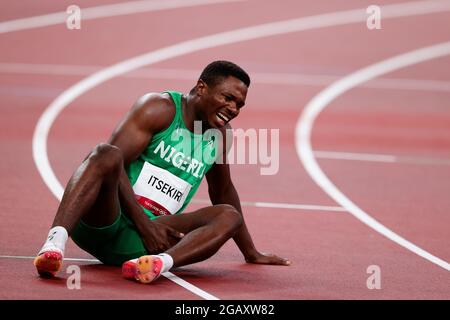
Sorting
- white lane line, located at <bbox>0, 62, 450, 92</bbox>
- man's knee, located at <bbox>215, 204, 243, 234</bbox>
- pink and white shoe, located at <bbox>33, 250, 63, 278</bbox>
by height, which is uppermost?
white lane line, located at <bbox>0, 62, 450, 92</bbox>

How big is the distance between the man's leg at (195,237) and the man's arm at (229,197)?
0.40 m

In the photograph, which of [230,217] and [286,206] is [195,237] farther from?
[286,206]

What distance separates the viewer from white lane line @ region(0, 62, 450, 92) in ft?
41.9

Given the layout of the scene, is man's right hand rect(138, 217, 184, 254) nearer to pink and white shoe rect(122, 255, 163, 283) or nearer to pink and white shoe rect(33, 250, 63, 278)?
pink and white shoe rect(122, 255, 163, 283)

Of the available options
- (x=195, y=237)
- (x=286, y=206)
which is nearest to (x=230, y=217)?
(x=195, y=237)

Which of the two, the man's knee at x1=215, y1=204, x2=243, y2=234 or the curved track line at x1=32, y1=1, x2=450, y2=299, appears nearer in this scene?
the man's knee at x1=215, y1=204, x2=243, y2=234

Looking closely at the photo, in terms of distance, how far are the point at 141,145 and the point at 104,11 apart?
10279mm

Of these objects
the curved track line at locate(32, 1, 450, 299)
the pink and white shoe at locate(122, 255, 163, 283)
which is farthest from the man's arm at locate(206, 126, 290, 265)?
the curved track line at locate(32, 1, 450, 299)

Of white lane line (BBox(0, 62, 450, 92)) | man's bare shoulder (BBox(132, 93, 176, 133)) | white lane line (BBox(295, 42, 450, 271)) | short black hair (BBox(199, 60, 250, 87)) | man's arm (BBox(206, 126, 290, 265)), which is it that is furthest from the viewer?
white lane line (BBox(0, 62, 450, 92))

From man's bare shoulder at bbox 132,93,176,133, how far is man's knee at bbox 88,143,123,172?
1.36 feet

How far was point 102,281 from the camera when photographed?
521cm

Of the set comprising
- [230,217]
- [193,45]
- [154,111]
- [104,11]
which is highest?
[104,11]

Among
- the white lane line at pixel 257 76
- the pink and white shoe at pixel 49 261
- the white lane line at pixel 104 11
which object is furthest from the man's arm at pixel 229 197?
the white lane line at pixel 104 11

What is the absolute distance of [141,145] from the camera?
5508mm
